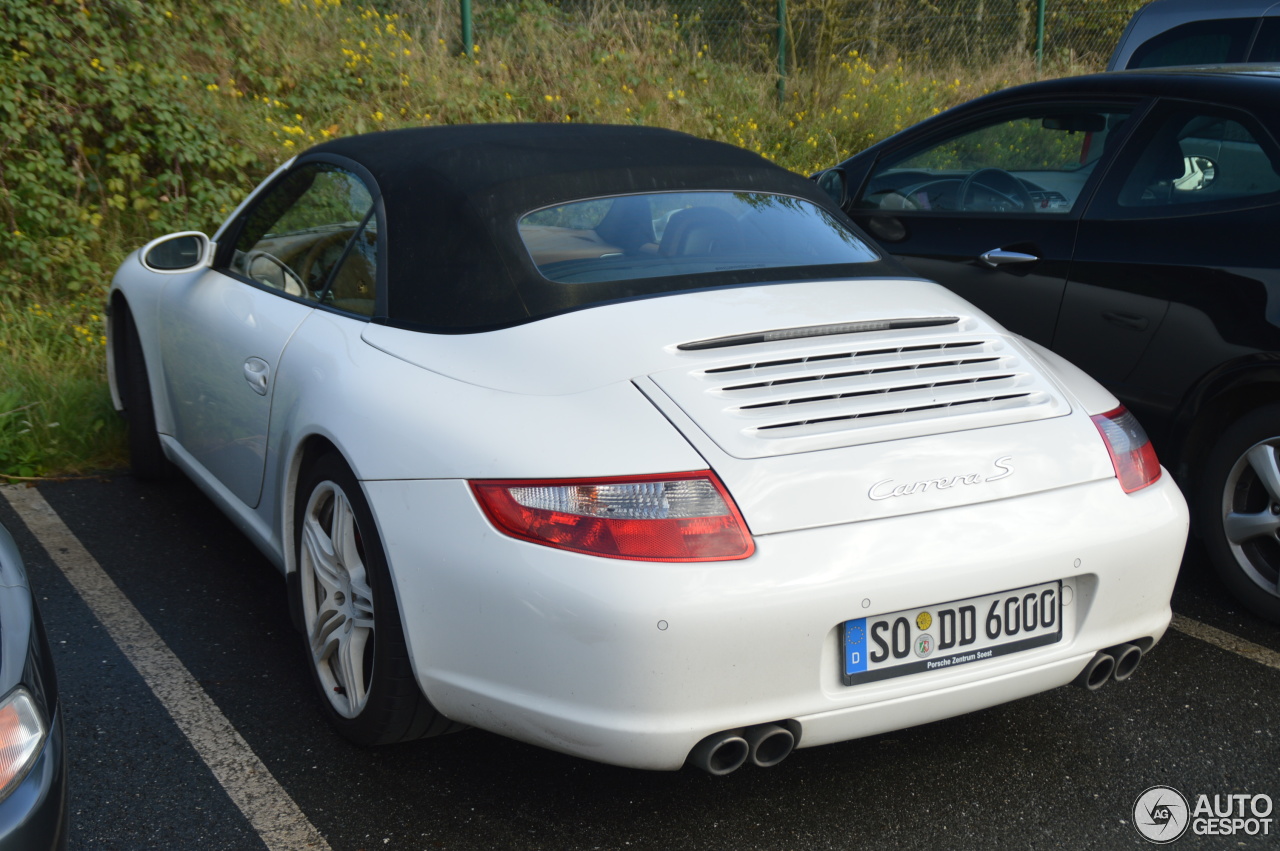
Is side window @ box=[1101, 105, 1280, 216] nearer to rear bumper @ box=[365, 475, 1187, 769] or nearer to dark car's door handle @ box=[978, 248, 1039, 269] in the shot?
dark car's door handle @ box=[978, 248, 1039, 269]

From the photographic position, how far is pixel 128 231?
24.1 feet

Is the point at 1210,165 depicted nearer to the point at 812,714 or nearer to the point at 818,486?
the point at 818,486

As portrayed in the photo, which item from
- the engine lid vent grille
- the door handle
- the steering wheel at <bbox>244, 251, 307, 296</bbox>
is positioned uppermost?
the steering wheel at <bbox>244, 251, 307, 296</bbox>

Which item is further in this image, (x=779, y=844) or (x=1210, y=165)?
(x=1210, y=165)

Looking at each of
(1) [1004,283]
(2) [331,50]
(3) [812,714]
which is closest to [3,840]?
(3) [812,714]

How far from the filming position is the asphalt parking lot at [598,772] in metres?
2.50

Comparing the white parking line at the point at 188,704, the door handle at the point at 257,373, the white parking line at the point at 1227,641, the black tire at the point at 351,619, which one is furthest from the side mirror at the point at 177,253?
the white parking line at the point at 1227,641

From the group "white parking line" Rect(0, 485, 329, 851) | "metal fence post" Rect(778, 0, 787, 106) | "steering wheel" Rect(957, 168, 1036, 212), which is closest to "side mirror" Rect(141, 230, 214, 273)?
"white parking line" Rect(0, 485, 329, 851)

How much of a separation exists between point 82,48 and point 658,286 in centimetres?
617

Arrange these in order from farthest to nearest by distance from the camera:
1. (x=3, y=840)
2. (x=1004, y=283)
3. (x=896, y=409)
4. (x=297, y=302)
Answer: (x=1004, y=283) → (x=297, y=302) → (x=896, y=409) → (x=3, y=840)

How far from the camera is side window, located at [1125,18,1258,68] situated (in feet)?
20.3

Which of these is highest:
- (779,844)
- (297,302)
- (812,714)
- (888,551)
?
(297,302)

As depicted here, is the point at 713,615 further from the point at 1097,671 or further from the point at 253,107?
the point at 253,107

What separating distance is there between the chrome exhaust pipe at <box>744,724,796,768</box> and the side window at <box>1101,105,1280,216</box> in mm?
2431
